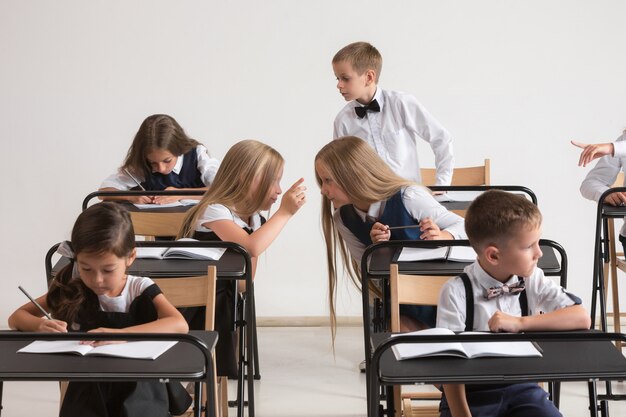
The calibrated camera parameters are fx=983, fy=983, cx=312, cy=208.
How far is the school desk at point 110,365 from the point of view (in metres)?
2.06

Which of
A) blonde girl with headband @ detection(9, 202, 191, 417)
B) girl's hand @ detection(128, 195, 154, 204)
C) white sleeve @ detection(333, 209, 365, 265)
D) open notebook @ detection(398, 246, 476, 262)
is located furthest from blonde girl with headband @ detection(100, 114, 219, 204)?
blonde girl with headband @ detection(9, 202, 191, 417)

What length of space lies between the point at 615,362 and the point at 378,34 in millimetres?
3665

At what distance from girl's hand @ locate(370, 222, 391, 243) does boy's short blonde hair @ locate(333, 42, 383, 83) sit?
1350 mm

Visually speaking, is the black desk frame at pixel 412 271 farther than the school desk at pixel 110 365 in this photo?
Yes

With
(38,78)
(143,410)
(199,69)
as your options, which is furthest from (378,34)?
(143,410)

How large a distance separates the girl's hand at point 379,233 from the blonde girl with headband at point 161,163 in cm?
143

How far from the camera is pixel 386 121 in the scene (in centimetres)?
477

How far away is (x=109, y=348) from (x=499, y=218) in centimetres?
100

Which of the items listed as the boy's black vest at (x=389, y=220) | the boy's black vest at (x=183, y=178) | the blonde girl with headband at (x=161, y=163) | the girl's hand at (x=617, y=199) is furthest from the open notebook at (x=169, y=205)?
the girl's hand at (x=617, y=199)

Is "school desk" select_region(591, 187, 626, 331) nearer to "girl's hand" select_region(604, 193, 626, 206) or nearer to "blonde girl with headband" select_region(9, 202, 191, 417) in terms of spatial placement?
"girl's hand" select_region(604, 193, 626, 206)

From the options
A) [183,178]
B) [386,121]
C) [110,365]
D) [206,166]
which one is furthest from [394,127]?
[110,365]

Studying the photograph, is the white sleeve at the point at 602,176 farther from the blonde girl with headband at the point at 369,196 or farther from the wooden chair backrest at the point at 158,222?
the wooden chair backrest at the point at 158,222

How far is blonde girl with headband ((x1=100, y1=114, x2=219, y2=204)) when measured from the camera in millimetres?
4641

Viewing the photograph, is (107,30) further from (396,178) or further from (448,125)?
(396,178)
